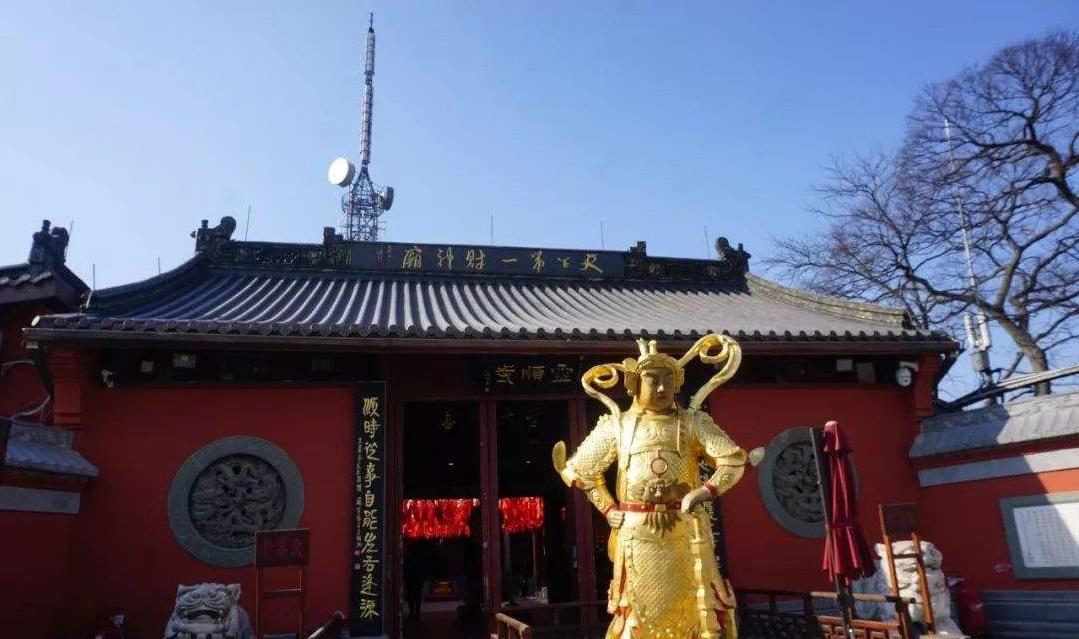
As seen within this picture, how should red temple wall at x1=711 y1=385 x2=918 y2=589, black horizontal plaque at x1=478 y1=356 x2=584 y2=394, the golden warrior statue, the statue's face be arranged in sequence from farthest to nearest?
red temple wall at x1=711 y1=385 x2=918 y2=589, black horizontal plaque at x1=478 y1=356 x2=584 y2=394, the statue's face, the golden warrior statue

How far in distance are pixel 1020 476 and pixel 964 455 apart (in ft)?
2.06

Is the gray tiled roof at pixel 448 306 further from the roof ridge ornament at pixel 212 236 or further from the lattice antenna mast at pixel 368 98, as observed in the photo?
the lattice antenna mast at pixel 368 98

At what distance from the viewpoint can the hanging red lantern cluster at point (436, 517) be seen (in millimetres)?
15984

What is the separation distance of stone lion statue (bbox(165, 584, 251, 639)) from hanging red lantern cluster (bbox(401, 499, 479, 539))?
30.8ft

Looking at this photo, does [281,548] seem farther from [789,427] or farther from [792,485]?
[789,427]

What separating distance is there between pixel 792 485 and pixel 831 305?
3.41 meters

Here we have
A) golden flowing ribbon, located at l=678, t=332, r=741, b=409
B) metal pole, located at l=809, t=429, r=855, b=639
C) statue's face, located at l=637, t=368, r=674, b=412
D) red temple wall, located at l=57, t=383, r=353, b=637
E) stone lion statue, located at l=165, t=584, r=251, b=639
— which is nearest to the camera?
statue's face, located at l=637, t=368, r=674, b=412

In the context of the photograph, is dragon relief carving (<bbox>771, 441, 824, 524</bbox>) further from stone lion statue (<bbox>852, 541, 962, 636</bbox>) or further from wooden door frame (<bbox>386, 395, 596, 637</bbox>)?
wooden door frame (<bbox>386, 395, 596, 637</bbox>)

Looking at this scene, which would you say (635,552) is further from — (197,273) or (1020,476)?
(197,273)

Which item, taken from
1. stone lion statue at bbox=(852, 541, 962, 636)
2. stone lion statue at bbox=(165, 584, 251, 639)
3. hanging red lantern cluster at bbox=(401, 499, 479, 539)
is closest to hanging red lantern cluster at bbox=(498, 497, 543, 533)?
hanging red lantern cluster at bbox=(401, 499, 479, 539)

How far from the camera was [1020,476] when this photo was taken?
825 cm

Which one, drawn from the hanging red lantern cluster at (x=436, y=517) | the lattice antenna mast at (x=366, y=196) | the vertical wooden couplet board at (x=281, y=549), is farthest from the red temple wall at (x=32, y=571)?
the lattice antenna mast at (x=366, y=196)

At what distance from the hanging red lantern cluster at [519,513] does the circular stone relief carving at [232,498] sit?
8.01 meters

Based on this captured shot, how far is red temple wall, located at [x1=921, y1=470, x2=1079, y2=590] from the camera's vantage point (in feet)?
26.4
